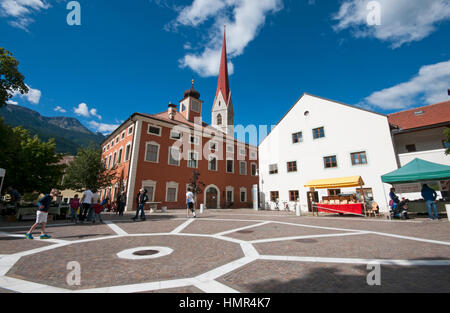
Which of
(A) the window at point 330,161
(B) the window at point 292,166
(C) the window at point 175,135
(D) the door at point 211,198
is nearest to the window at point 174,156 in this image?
(C) the window at point 175,135

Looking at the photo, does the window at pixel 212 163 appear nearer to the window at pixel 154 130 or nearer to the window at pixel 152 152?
the window at pixel 152 152

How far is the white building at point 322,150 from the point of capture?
17078 mm

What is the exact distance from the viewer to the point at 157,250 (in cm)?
517

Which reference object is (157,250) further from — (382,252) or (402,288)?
(382,252)

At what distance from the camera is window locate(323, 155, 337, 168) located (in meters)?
19.4

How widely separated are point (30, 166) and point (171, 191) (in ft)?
47.2

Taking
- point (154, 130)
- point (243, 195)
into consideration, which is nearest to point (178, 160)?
point (154, 130)

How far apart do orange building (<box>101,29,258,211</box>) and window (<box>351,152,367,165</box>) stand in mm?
15997

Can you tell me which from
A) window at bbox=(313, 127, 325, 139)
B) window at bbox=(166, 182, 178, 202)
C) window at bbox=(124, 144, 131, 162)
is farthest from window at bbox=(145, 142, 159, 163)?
window at bbox=(313, 127, 325, 139)

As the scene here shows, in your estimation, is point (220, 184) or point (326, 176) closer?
point (326, 176)

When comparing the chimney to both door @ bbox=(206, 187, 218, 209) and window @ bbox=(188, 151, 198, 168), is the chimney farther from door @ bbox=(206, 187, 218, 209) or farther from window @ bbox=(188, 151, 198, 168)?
door @ bbox=(206, 187, 218, 209)

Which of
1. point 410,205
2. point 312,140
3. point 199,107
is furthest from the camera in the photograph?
point 199,107
